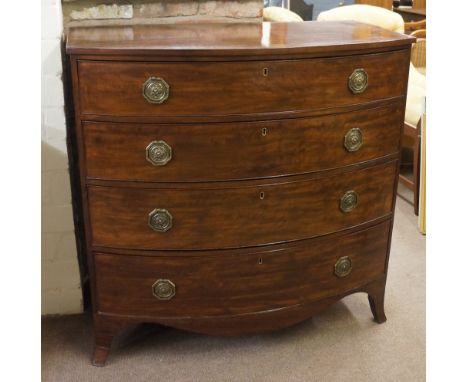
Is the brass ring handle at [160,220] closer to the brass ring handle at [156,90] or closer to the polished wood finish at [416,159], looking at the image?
the brass ring handle at [156,90]

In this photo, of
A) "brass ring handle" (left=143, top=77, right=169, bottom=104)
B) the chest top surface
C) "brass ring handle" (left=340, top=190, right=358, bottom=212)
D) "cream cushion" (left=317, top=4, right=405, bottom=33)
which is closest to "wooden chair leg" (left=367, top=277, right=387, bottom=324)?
"brass ring handle" (left=340, top=190, right=358, bottom=212)

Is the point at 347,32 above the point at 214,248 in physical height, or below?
above

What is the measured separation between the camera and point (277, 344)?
86.0 inches

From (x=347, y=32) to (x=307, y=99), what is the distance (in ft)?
1.22

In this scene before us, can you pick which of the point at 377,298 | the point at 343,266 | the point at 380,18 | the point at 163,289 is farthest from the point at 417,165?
the point at 163,289

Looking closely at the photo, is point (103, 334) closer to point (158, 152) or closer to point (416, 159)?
point (158, 152)

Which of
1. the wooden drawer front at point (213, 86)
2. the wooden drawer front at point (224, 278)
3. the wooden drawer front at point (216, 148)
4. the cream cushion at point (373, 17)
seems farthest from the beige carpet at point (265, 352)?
the cream cushion at point (373, 17)

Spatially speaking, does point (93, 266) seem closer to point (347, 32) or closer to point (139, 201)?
point (139, 201)

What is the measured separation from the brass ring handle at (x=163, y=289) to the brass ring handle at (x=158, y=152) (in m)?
0.42

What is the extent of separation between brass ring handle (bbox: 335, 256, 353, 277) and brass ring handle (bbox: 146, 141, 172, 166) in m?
0.73

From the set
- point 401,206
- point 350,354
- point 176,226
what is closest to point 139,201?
point 176,226

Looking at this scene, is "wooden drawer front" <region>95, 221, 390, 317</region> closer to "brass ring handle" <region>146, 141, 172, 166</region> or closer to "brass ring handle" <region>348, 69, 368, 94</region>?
"brass ring handle" <region>146, 141, 172, 166</region>

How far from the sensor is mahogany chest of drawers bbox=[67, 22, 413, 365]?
1673mm

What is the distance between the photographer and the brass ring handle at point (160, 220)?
5.92 feet
